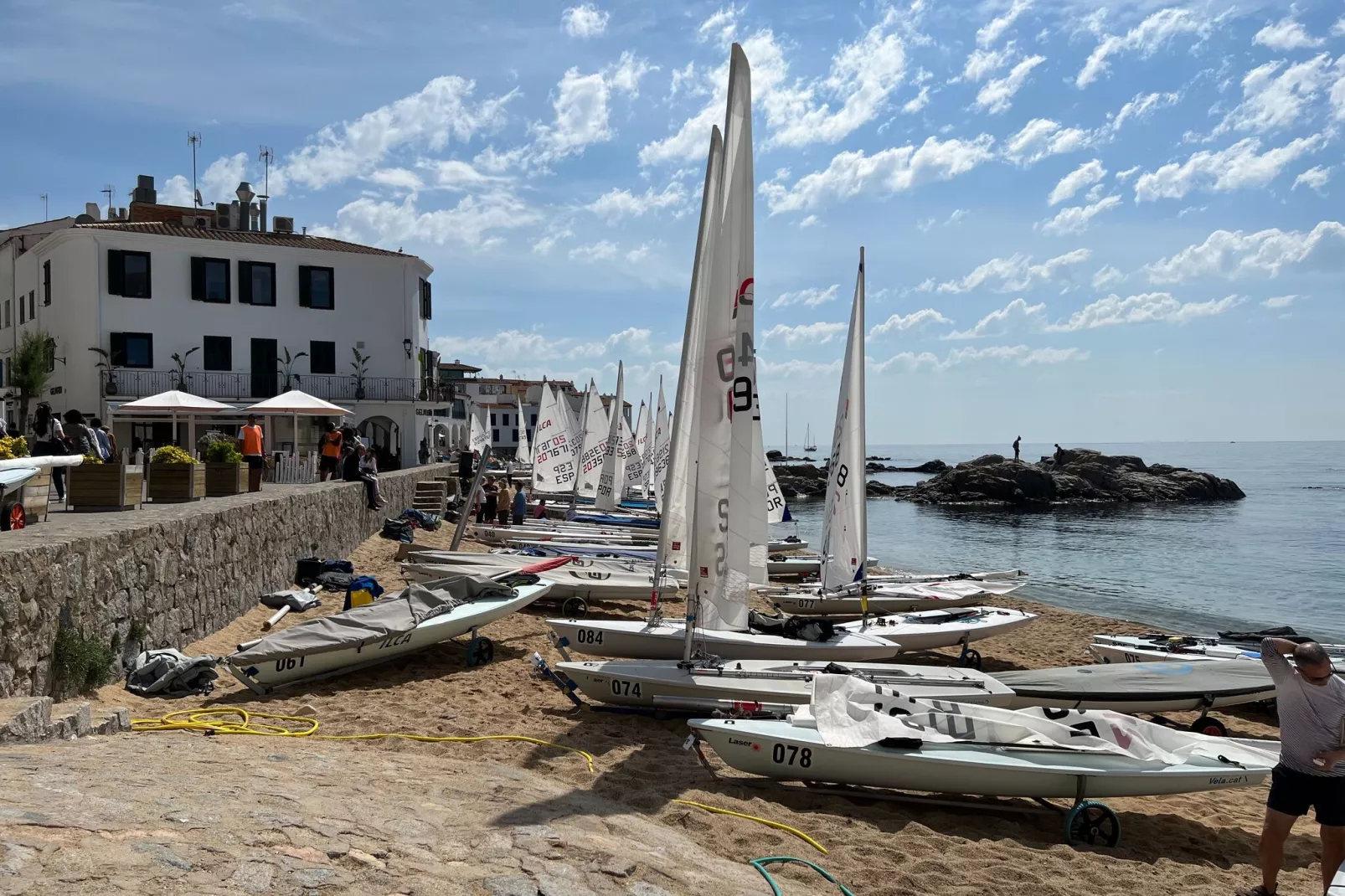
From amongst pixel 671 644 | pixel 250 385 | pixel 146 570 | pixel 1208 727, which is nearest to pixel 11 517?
pixel 146 570

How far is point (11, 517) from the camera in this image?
938 cm

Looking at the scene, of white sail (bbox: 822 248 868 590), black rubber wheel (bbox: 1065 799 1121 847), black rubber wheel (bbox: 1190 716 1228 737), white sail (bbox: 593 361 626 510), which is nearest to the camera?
black rubber wheel (bbox: 1065 799 1121 847)

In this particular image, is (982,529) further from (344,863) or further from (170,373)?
(344,863)

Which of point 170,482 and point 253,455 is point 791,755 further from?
point 253,455

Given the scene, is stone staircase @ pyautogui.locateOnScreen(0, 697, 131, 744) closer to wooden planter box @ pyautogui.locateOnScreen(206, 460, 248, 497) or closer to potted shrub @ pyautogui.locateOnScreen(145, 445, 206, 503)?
potted shrub @ pyautogui.locateOnScreen(145, 445, 206, 503)

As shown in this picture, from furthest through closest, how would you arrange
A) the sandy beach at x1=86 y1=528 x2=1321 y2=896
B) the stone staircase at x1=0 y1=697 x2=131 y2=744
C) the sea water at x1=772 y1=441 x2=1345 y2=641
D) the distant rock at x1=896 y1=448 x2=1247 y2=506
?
1. the distant rock at x1=896 y1=448 x2=1247 y2=506
2. the sea water at x1=772 y1=441 x2=1345 y2=641
3. the sandy beach at x1=86 y1=528 x2=1321 y2=896
4. the stone staircase at x1=0 y1=697 x2=131 y2=744

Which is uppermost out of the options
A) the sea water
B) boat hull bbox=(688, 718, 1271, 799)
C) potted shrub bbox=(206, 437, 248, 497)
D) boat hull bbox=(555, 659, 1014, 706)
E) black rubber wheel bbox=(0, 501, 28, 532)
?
potted shrub bbox=(206, 437, 248, 497)

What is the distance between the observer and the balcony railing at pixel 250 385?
30688 mm

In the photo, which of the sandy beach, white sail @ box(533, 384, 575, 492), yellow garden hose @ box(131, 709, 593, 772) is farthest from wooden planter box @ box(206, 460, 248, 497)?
white sail @ box(533, 384, 575, 492)

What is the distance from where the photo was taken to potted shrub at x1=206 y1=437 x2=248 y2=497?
49.0 ft

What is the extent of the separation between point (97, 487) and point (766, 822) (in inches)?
369

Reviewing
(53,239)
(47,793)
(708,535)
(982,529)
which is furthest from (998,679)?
(982,529)

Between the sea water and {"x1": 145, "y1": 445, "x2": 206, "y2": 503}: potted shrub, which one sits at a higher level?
{"x1": 145, "y1": 445, "x2": 206, "y2": 503}: potted shrub

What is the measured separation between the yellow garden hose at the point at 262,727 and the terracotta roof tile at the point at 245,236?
89.4 ft
